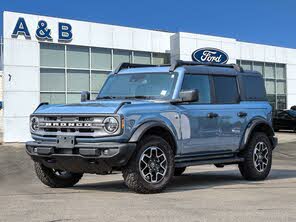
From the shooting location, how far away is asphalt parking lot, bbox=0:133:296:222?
237 inches

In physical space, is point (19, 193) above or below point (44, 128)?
below

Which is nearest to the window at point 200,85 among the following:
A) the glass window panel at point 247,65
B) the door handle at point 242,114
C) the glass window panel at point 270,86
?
the door handle at point 242,114

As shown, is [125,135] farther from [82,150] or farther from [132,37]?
[132,37]

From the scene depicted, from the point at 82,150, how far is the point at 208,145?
96.2 inches

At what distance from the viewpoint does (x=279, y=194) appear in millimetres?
7988

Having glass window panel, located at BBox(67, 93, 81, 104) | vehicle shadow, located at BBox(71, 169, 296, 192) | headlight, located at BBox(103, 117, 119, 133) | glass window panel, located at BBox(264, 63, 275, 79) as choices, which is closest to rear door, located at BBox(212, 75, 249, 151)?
vehicle shadow, located at BBox(71, 169, 296, 192)

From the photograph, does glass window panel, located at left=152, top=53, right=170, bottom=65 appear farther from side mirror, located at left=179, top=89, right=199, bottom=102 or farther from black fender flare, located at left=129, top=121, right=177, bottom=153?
black fender flare, located at left=129, top=121, right=177, bottom=153

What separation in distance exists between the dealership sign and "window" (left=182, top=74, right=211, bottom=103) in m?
16.9

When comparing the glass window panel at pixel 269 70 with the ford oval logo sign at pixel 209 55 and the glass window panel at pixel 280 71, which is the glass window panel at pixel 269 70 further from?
the ford oval logo sign at pixel 209 55

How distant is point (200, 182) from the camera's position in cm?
993

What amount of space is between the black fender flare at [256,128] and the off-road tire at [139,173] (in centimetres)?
210

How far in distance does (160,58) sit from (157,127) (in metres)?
22.7

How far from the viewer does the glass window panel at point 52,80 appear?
84.2 ft

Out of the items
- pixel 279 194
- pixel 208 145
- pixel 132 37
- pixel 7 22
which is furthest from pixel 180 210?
pixel 132 37
